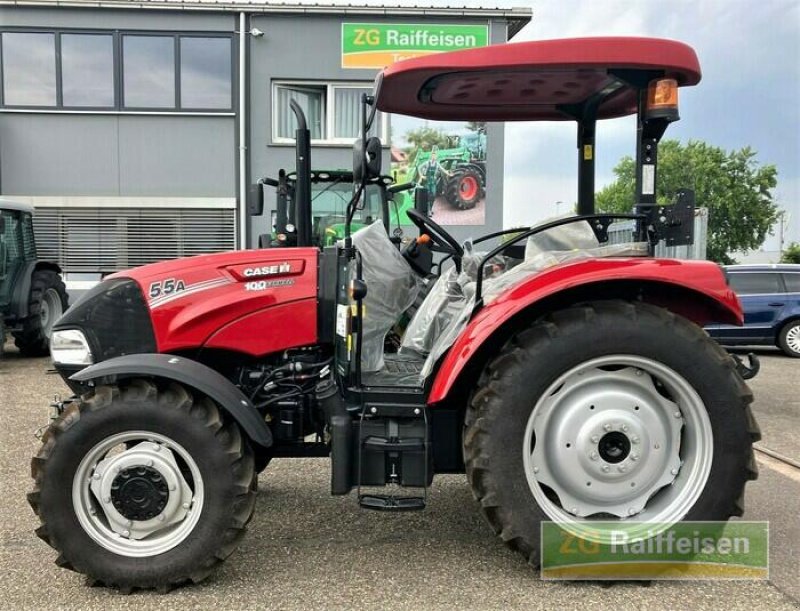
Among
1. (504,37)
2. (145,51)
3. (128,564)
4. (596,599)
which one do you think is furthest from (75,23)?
(596,599)

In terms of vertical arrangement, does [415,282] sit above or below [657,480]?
above

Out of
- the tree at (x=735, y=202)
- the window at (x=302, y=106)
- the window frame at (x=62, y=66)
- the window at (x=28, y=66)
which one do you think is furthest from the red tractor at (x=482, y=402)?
the tree at (x=735, y=202)

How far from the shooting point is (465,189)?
8289 mm

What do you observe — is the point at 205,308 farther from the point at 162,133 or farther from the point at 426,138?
the point at 162,133

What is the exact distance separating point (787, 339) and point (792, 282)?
946 mm

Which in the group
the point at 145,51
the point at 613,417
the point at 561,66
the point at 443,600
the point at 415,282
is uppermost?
the point at 145,51

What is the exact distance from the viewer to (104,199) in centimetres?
1313

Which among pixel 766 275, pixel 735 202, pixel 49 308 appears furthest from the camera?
pixel 735 202

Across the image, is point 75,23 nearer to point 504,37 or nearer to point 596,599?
point 504,37

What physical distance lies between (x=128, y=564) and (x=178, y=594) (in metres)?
0.23

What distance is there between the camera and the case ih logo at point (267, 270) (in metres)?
3.05

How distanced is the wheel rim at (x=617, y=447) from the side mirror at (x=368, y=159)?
1.14 m

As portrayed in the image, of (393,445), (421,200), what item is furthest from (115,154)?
(393,445)

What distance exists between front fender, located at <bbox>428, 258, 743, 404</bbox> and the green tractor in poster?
198 cm
